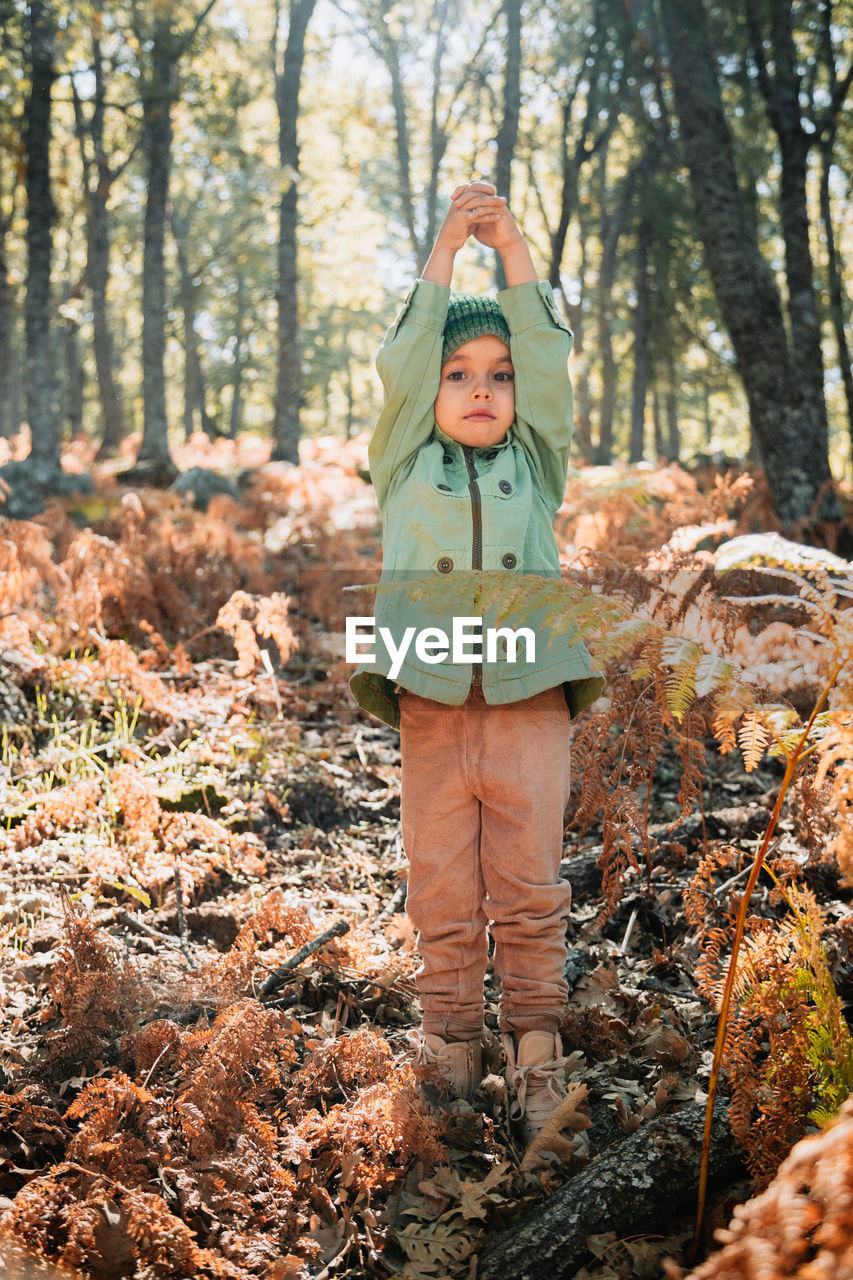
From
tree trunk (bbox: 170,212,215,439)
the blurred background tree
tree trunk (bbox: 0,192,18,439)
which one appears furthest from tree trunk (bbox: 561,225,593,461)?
tree trunk (bbox: 0,192,18,439)

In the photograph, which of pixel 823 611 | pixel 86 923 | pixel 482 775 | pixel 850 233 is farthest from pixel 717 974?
pixel 850 233

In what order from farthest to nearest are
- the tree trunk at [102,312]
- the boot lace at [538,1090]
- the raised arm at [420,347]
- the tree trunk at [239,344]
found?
the tree trunk at [239,344], the tree trunk at [102,312], the raised arm at [420,347], the boot lace at [538,1090]

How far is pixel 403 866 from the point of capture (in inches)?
139

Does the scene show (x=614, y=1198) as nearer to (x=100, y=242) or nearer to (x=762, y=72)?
(x=762, y=72)

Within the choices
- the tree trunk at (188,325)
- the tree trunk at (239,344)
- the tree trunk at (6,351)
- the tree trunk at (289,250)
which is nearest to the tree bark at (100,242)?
the tree trunk at (6,351)

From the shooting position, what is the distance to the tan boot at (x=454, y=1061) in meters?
2.39

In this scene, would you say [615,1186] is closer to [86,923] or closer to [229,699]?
[86,923]

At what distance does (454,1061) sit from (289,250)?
13690 millimetres

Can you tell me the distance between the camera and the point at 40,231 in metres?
10.6

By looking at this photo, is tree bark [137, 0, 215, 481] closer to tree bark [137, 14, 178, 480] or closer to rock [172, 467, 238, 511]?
tree bark [137, 14, 178, 480]

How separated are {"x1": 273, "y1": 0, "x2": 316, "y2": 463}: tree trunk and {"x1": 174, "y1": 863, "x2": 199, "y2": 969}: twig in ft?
37.5

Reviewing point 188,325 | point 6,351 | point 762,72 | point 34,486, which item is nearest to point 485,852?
point 762,72

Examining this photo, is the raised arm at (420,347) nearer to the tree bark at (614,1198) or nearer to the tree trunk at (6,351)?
the tree bark at (614,1198)

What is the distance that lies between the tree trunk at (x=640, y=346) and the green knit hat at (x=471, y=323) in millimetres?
15021
